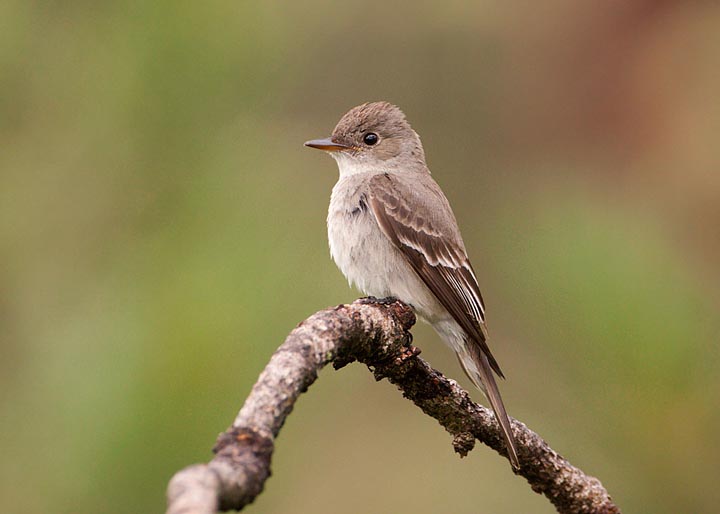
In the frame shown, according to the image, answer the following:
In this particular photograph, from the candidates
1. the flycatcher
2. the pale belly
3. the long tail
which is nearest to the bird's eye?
the flycatcher

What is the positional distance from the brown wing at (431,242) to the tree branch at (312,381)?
2.60ft

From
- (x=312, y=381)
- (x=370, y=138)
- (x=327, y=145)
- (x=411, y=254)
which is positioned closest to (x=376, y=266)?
(x=411, y=254)

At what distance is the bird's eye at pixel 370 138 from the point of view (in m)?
4.66

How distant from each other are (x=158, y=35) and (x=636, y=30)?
2.54 metres

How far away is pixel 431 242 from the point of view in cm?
→ 411

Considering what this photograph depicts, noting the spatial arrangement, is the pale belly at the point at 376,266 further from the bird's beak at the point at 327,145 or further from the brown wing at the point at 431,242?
the bird's beak at the point at 327,145

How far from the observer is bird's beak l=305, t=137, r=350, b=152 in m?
4.38

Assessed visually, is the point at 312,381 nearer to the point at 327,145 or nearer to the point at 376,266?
the point at 376,266

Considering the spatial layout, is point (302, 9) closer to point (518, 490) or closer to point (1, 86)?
point (1, 86)

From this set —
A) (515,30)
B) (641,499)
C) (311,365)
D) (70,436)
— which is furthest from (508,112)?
(311,365)

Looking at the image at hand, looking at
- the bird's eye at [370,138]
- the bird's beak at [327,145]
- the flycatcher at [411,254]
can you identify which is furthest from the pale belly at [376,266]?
the bird's eye at [370,138]

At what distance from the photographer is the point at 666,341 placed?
3842mm

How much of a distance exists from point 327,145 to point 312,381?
8.57 ft

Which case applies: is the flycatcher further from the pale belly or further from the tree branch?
the tree branch
